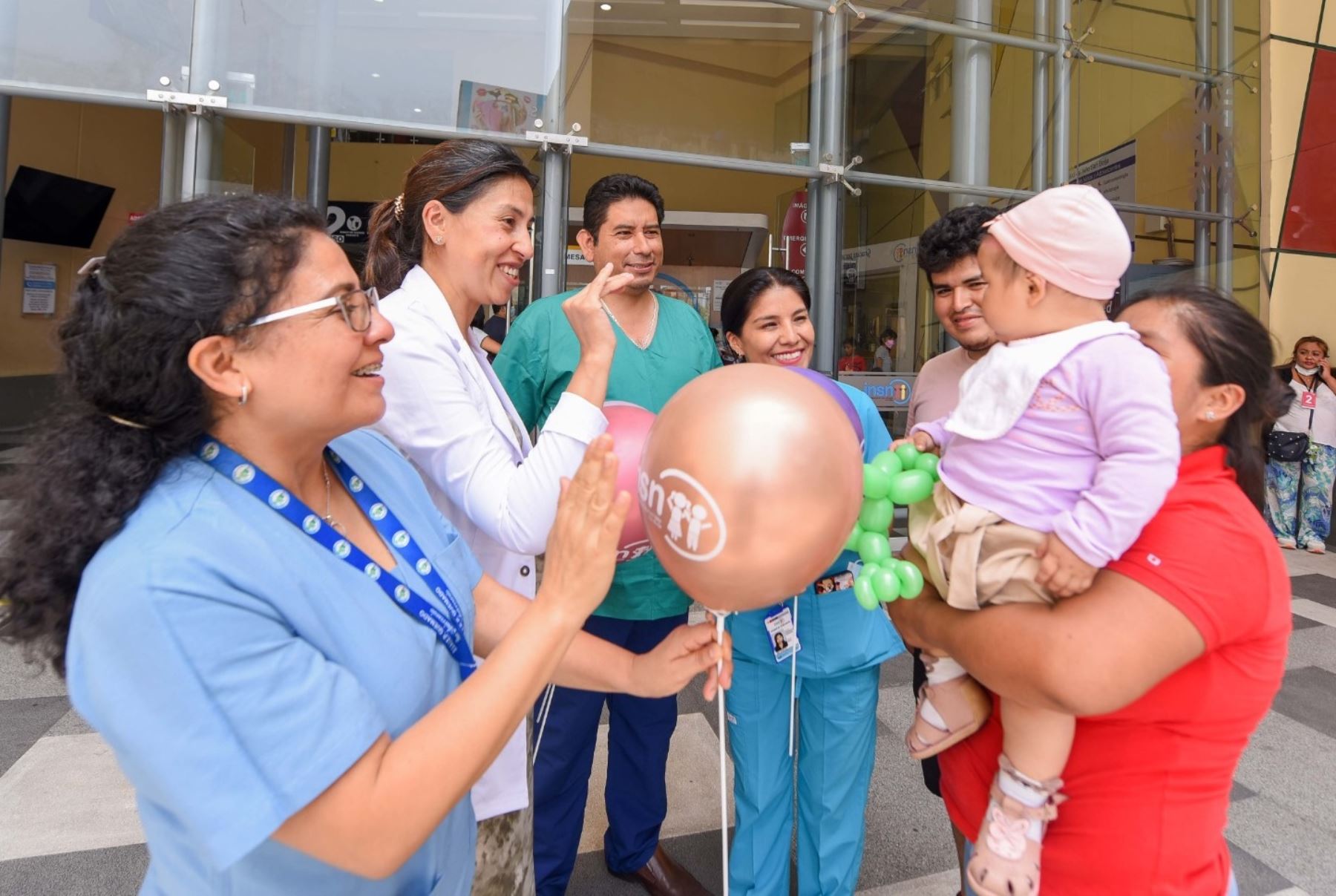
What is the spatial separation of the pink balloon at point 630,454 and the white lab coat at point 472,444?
14 cm

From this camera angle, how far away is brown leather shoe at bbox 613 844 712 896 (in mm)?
2131

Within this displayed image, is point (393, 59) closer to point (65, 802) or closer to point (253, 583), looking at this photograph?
point (65, 802)

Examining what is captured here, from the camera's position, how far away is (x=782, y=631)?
1.70 metres

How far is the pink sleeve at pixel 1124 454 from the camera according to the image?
3.36 feet

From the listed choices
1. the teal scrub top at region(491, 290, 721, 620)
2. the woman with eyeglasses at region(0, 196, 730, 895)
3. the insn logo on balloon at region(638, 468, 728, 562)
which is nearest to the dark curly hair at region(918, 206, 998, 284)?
the teal scrub top at region(491, 290, 721, 620)

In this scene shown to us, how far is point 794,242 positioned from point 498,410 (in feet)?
17.1

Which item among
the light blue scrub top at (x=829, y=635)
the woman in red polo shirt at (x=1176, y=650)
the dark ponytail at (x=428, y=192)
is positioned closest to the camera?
the woman in red polo shirt at (x=1176, y=650)

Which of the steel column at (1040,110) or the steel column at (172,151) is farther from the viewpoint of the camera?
the steel column at (1040,110)

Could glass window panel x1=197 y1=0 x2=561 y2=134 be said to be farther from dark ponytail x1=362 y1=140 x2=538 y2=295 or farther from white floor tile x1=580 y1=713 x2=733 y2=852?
white floor tile x1=580 y1=713 x2=733 y2=852

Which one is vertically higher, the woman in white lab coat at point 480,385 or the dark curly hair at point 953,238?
the dark curly hair at point 953,238

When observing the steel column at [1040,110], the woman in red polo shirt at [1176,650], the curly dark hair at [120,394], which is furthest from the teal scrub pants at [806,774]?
the steel column at [1040,110]

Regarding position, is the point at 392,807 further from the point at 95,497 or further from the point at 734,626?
the point at 734,626

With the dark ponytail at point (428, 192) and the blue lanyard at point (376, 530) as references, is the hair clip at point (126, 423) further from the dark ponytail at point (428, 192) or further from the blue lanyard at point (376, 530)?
the dark ponytail at point (428, 192)

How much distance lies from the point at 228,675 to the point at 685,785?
7.45 feet
